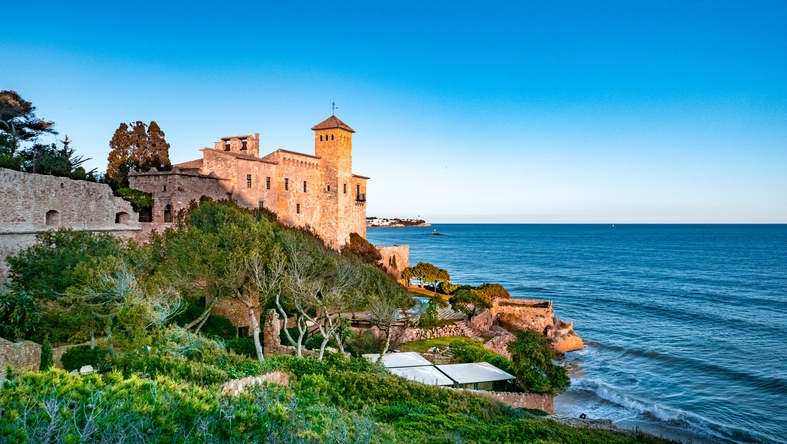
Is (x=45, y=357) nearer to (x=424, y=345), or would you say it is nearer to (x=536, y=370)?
(x=424, y=345)

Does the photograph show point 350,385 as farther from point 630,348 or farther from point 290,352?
point 630,348

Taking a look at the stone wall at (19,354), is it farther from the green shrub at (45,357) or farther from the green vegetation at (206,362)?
the green vegetation at (206,362)

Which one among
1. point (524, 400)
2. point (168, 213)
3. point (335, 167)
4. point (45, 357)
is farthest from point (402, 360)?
point (335, 167)

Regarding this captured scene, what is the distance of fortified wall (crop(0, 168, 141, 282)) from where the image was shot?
Result: 802 inches

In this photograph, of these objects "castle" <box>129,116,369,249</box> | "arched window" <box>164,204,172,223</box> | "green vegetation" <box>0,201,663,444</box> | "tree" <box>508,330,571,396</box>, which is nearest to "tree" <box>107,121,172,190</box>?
"castle" <box>129,116,369,249</box>

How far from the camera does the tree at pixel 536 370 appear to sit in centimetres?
1953

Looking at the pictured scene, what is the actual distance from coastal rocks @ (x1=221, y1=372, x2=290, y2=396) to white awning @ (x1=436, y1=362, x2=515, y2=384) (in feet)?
23.9

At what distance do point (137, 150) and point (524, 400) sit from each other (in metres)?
34.6

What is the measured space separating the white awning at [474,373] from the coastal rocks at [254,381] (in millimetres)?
7279

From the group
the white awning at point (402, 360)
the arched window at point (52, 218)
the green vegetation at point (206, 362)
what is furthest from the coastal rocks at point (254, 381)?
the arched window at point (52, 218)

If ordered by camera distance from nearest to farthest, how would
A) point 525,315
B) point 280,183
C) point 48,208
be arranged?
point 48,208 → point 525,315 → point 280,183

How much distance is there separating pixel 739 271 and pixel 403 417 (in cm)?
7473

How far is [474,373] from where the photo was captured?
62.3ft

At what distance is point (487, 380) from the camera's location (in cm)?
1866
